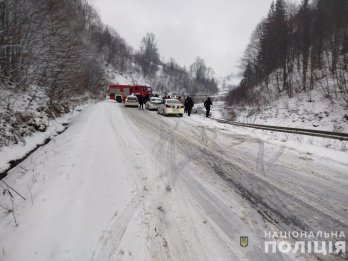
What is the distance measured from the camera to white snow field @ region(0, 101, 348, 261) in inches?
107

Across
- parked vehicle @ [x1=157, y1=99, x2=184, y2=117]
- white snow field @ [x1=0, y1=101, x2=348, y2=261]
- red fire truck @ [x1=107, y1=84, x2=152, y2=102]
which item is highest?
red fire truck @ [x1=107, y1=84, x2=152, y2=102]

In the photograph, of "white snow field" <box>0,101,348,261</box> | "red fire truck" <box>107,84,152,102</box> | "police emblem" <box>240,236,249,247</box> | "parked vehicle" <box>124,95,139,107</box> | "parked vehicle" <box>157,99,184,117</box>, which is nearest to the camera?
"white snow field" <box>0,101,348,261</box>

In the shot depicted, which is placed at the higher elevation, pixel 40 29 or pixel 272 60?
pixel 272 60

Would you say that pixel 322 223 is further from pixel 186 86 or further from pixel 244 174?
pixel 186 86

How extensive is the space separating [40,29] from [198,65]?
480 ft

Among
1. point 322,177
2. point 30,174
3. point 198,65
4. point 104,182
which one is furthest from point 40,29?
point 198,65

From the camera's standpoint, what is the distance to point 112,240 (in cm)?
281

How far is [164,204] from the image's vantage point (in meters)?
3.76

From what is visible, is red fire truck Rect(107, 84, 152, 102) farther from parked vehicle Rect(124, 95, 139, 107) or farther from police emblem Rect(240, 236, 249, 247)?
police emblem Rect(240, 236, 249, 247)

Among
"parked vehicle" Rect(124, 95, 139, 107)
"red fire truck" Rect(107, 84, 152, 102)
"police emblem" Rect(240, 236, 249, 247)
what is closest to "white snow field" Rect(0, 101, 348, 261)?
"police emblem" Rect(240, 236, 249, 247)

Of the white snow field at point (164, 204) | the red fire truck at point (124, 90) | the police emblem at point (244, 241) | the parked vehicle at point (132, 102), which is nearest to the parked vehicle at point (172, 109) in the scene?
the parked vehicle at point (132, 102)

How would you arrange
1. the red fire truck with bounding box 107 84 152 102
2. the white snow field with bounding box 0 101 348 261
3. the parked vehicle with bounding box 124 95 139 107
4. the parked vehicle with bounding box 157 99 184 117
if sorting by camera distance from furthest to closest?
the red fire truck with bounding box 107 84 152 102 < the parked vehicle with bounding box 124 95 139 107 < the parked vehicle with bounding box 157 99 184 117 < the white snow field with bounding box 0 101 348 261

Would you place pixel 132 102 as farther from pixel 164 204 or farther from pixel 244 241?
pixel 244 241

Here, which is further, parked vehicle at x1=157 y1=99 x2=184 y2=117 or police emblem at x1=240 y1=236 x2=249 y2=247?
parked vehicle at x1=157 y1=99 x2=184 y2=117
